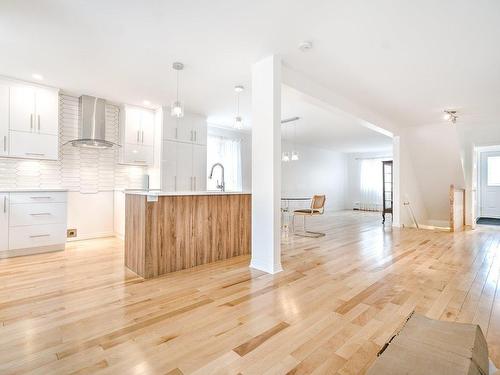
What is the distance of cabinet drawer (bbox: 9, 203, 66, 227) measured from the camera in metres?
3.45

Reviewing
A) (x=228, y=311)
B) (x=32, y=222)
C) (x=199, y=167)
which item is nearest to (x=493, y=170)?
(x=199, y=167)

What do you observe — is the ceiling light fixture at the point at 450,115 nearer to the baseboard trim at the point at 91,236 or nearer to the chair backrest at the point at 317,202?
the chair backrest at the point at 317,202

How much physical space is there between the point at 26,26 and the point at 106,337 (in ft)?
9.46

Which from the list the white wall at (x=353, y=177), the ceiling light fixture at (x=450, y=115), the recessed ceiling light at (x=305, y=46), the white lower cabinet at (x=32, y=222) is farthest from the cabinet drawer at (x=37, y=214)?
the white wall at (x=353, y=177)

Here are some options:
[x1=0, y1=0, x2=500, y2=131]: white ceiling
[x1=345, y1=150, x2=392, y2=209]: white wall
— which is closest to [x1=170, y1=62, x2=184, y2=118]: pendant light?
[x1=0, y1=0, x2=500, y2=131]: white ceiling

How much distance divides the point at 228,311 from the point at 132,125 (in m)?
4.12

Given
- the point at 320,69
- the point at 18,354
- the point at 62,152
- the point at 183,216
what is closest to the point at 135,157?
the point at 62,152

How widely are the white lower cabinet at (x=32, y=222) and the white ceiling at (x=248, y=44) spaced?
169 centimetres

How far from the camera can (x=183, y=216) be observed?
295 cm

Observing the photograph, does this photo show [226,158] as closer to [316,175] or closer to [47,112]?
[47,112]

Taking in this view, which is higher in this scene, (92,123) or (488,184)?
(92,123)

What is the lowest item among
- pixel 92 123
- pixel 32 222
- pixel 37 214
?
pixel 32 222

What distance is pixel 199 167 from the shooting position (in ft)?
18.0

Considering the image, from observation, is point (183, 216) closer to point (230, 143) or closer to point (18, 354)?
point (18, 354)
